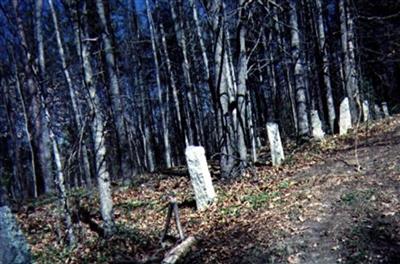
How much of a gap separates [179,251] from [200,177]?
2.94m

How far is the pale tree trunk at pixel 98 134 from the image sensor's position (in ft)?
31.9

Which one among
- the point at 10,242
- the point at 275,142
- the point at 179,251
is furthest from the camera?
the point at 275,142

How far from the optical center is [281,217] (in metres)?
8.41

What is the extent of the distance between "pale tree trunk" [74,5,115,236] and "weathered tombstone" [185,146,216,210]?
1.91 meters

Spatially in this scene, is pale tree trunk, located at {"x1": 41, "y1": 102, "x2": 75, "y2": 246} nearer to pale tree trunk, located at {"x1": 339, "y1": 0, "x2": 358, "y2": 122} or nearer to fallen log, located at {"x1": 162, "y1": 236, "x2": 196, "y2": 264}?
fallen log, located at {"x1": 162, "y1": 236, "x2": 196, "y2": 264}

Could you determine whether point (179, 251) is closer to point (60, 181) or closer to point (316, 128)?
point (60, 181)

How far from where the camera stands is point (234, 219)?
356 inches

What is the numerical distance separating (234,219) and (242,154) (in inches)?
149

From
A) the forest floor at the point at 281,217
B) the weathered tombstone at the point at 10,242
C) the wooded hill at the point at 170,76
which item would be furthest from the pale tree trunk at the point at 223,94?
the weathered tombstone at the point at 10,242

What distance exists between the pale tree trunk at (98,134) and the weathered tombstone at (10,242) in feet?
11.2

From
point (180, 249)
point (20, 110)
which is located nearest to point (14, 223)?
point (180, 249)

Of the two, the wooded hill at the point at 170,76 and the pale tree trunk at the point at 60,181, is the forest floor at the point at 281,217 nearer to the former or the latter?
the pale tree trunk at the point at 60,181

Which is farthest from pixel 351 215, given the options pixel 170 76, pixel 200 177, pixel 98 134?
pixel 170 76

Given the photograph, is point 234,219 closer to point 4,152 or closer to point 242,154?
point 242,154
